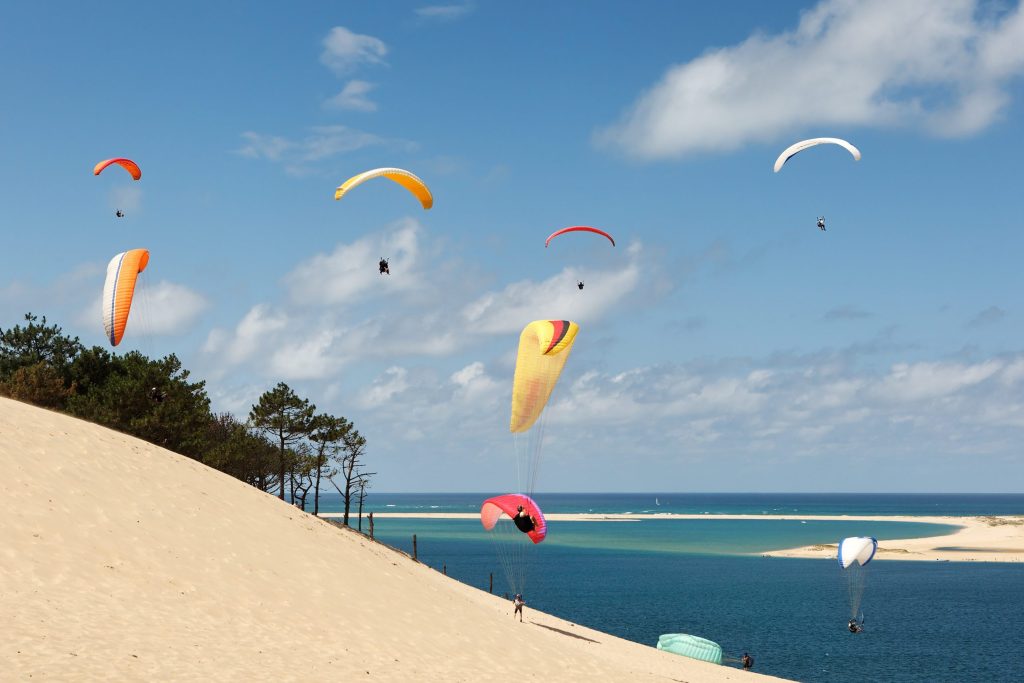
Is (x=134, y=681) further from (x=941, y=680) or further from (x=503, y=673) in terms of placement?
(x=941, y=680)

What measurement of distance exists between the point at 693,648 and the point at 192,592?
97.1 ft

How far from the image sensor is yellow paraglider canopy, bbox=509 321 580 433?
34281 millimetres

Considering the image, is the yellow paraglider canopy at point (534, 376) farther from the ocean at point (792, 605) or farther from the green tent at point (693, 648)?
the ocean at point (792, 605)

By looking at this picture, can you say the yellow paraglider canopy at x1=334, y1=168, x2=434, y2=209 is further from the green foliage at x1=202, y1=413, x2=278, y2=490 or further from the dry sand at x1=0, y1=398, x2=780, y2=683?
the green foliage at x1=202, y1=413, x2=278, y2=490

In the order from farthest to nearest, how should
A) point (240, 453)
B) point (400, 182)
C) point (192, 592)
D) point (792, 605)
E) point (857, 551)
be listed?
point (792, 605) < point (240, 453) < point (857, 551) < point (400, 182) < point (192, 592)

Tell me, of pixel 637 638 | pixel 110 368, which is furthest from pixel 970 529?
→ pixel 110 368

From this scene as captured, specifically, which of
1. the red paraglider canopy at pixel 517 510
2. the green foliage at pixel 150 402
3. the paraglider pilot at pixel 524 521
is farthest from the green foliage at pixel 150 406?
the paraglider pilot at pixel 524 521

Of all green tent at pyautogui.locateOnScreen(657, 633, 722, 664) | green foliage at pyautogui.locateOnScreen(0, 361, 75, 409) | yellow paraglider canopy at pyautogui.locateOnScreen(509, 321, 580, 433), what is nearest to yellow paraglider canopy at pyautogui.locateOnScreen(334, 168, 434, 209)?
yellow paraglider canopy at pyautogui.locateOnScreen(509, 321, 580, 433)

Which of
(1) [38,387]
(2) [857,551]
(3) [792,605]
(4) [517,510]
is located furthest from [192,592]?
(3) [792,605]

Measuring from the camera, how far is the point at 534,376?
113 feet

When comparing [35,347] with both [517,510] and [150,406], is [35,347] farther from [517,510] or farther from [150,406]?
[517,510]

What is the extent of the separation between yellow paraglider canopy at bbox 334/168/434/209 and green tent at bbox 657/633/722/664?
26.0 metres

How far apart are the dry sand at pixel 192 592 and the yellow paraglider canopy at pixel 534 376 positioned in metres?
7.14

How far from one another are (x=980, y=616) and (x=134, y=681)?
68230mm
